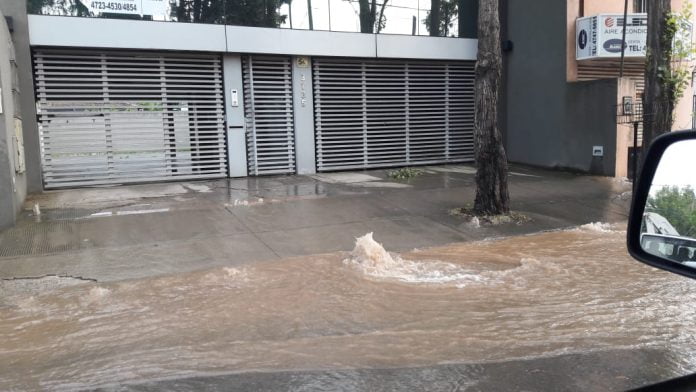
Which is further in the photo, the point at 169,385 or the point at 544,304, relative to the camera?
the point at 544,304

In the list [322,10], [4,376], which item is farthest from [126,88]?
[4,376]

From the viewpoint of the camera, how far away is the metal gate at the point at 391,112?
13.5m

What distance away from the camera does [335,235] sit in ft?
25.4

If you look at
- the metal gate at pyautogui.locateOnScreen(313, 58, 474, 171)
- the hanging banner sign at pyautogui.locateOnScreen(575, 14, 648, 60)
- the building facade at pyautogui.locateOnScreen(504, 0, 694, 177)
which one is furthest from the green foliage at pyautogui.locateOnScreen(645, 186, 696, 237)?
the hanging banner sign at pyautogui.locateOnScreen(575, 14, 648, 60)

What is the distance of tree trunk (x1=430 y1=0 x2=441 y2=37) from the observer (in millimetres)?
14156

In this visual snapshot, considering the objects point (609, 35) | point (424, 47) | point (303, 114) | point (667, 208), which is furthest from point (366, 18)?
point (667, 208)

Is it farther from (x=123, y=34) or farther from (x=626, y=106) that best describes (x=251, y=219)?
(x=626, y=106)

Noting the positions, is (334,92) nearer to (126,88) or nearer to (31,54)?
(126,88)

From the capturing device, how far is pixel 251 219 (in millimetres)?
8508

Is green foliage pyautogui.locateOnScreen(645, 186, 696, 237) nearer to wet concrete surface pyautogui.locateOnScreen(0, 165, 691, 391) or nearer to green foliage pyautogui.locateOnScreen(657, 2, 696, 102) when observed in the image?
wet concrete surface pyautogui.locateOnScreen(0, 165, 691, 391)

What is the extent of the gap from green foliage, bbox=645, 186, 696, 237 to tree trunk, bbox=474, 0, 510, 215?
6136 millimetres

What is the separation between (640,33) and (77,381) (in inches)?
533

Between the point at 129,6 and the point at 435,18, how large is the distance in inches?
282

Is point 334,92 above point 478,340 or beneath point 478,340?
above
